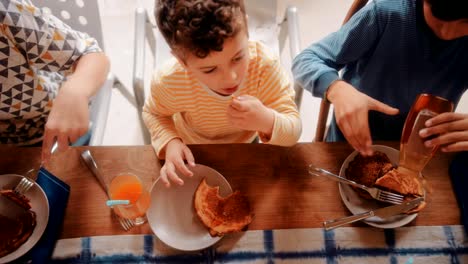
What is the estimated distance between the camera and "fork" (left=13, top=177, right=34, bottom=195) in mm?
790

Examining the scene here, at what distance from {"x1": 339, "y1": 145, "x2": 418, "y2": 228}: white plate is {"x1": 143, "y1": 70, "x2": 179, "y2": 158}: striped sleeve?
1.41ft

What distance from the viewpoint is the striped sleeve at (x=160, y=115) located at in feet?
2.86

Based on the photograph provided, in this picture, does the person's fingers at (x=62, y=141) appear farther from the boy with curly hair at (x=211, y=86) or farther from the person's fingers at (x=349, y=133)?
the person's fingers at (x=349, y=133)

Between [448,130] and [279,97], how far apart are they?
401mm

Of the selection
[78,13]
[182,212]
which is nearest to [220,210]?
[182,212]

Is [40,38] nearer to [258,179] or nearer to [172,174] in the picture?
[172,174]

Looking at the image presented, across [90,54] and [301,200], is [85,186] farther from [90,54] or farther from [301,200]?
[301,200]

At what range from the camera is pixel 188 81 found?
905mm

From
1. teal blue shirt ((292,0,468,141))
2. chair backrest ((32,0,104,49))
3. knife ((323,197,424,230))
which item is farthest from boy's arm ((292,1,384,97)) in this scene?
chair backrest ((32,0,104,49))

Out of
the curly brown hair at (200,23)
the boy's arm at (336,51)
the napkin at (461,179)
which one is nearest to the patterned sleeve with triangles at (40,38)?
the curly brown hair at (200,23)

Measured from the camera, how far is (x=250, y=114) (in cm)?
79

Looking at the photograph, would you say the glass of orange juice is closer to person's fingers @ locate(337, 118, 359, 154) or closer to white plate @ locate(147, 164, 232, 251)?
white plate @ locate(147, 164, 232, 251)

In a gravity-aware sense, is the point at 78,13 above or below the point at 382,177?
above

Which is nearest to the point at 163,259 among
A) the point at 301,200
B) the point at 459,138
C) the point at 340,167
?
the point at 301,200
